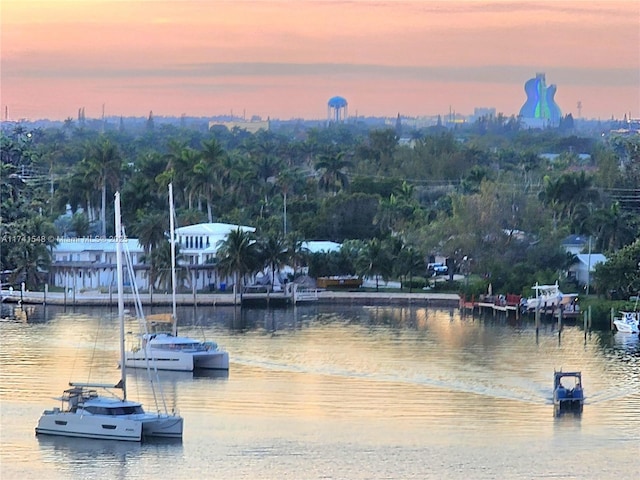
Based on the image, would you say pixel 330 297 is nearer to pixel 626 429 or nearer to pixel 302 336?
pixel 302 336

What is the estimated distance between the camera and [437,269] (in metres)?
85.1

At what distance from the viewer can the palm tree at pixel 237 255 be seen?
77.4m

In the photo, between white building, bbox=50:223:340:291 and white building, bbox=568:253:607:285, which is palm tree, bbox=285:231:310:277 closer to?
white building, bbox=50:223:340:291

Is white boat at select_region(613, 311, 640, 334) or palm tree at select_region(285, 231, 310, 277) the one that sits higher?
palm tree at select_region(285, 231, 310, 277)

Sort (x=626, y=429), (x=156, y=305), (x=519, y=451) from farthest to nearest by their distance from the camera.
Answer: (x=156, y=305) < (x=626, y=429) < (x=519, y=451)

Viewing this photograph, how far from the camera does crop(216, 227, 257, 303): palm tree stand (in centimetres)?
7744

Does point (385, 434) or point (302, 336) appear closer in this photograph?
point (385, 434)

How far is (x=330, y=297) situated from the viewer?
7800 centimetres

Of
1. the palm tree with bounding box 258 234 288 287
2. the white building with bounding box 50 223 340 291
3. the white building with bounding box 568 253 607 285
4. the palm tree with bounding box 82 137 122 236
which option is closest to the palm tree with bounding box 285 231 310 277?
the palm tree with bounding box 258 234 288 287

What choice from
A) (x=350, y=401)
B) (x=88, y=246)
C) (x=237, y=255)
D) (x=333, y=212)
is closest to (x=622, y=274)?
(x=237, y=255)

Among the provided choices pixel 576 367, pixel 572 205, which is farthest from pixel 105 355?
pixel 572 205

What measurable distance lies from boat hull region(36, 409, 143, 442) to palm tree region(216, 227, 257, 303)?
3480 centimetres

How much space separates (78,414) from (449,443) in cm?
934

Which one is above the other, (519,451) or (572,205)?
(572,205)
